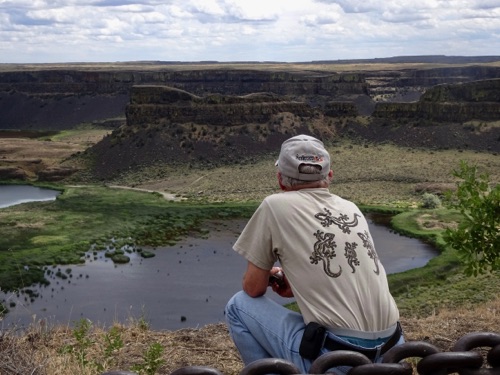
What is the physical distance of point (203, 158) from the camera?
61.2 metres

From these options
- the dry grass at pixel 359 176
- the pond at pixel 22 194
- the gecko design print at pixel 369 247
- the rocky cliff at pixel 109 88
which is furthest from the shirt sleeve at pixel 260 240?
the rocky cliff at pixel 109 88

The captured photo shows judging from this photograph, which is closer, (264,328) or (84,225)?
(264,328)

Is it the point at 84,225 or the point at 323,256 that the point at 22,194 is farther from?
the point at 323,256

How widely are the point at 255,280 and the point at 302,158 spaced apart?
0.83 m

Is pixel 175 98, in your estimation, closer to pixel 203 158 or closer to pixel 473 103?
pixel 203 158

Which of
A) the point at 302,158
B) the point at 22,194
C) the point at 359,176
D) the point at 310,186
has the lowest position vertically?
the point at 22,194

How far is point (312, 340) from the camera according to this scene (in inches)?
166

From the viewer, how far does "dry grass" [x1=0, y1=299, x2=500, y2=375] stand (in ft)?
19.4

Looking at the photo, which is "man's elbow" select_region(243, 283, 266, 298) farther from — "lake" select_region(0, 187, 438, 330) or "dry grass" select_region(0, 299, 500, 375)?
"lake" select_region(0, 187, 438, 330)

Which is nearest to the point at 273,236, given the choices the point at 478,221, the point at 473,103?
the point at 478,221

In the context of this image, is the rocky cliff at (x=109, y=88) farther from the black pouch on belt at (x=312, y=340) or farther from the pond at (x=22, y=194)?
the black pouch on belt at (x=312, y=340)

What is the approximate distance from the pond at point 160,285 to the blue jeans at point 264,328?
46.5ft

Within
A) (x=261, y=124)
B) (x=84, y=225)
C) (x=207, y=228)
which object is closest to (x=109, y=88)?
(x=261, y=124)

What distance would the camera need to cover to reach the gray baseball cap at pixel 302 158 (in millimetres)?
4703
